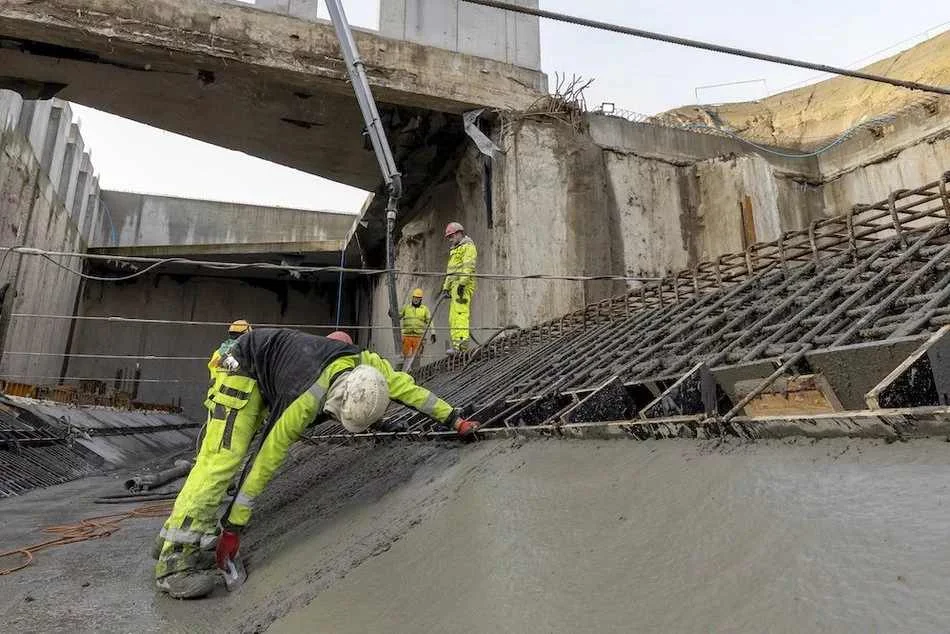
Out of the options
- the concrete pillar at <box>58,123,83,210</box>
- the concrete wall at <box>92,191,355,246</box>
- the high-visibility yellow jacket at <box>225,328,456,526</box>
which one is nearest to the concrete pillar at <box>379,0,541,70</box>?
the high-visibility yellow jacket at <box>225,328,456,526</box>

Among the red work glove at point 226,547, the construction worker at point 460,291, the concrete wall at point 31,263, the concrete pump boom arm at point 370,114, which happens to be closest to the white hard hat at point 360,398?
the red work glove at point 226,547

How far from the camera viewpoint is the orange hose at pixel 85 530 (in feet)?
11.0

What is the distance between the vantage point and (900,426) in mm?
1282

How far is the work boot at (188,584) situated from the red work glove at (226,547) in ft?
0.22

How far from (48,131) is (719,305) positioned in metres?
14.0

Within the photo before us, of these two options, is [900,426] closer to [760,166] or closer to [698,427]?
[698,427]

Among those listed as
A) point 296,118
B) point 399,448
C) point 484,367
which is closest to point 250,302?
point 296,118

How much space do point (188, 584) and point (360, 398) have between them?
1.02 m

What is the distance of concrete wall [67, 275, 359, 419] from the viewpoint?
1586 centimetres

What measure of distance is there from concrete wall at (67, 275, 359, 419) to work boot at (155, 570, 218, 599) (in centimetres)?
1431

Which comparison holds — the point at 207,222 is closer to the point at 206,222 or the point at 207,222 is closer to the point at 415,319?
the point at 206,222

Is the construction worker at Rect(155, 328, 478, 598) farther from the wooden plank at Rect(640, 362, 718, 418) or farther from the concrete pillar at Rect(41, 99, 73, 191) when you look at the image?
the concrete pillar at Rect(41, 99, 73, 191)

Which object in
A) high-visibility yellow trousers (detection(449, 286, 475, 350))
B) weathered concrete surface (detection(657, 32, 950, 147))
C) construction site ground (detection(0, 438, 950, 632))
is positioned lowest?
construction site ground (detection(0, 438, 950, 632))

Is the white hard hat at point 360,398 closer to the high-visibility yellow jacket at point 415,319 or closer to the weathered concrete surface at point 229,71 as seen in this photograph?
the weathered concrete surface at point 229,71
